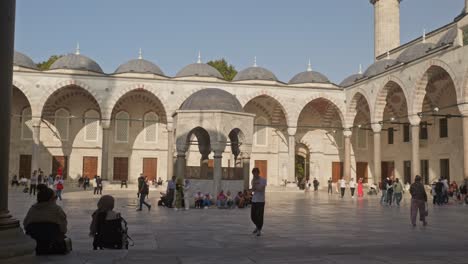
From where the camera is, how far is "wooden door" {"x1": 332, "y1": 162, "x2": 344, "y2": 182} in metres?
32.4

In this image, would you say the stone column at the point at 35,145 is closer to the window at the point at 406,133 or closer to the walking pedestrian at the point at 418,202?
the walking pedestrian at the point at 418,202

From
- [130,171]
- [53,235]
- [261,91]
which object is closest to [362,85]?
[261,91]

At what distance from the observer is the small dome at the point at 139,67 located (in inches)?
1164

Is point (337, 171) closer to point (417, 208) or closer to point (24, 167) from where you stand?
point (24, 167)

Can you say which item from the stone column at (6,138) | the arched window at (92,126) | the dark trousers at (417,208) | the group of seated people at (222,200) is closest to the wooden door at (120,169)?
the arched window at (92,126)

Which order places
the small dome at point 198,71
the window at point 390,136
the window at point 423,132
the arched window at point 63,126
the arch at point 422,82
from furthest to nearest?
the window at point 390,136, the small dome at point 198,71, the arched window at point 63,126, the window at point 423,132, the arch at point 422,82

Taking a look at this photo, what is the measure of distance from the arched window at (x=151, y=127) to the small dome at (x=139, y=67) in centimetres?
267

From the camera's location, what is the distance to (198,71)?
29859 mm

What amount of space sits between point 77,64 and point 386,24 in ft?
67.4

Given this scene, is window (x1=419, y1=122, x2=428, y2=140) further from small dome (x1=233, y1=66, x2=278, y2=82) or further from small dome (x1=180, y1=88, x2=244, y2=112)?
small dome (x1=180, y1=88, x2=244, y2=112)

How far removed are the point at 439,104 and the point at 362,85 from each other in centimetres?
418

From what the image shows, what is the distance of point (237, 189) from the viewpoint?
45.1ft

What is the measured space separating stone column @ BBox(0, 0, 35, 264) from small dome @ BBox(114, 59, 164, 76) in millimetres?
25770

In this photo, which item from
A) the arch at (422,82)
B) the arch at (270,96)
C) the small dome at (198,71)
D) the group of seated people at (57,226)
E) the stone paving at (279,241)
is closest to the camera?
the group of seated people at (57,226)
